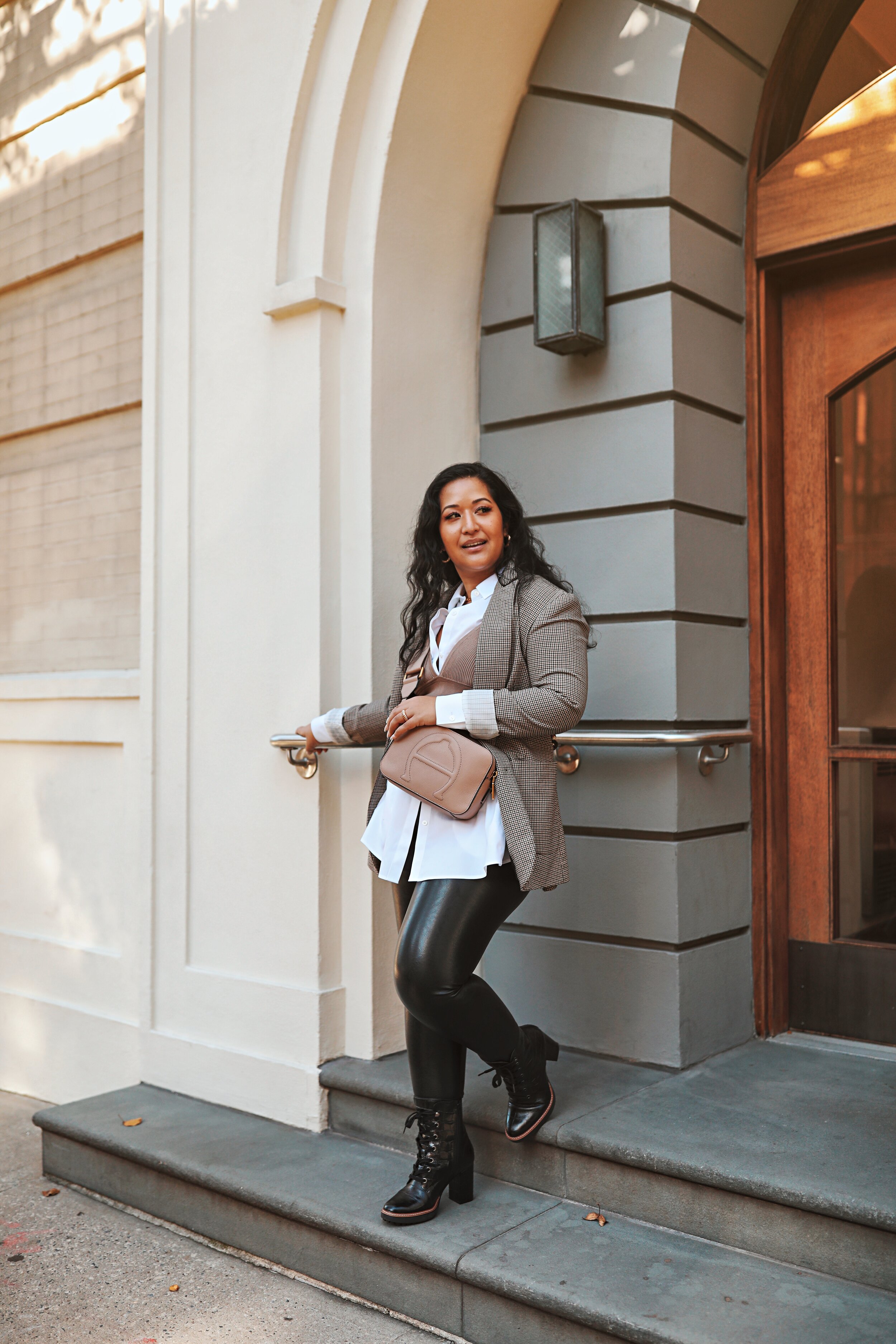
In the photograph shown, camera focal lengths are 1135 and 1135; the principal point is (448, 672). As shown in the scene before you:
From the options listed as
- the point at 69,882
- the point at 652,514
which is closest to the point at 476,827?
the point at 652,514

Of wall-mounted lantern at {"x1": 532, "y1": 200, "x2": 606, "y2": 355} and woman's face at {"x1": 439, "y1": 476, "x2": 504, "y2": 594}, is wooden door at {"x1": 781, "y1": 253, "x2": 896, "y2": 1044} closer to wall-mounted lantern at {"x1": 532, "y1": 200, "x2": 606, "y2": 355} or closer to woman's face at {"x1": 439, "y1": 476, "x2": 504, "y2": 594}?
wall-mounted lantern at {"x1": 532, "y1": 200, "x2": 606, "y2": 355}

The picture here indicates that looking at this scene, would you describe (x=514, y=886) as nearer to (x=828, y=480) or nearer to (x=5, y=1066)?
(x=828, y=480)

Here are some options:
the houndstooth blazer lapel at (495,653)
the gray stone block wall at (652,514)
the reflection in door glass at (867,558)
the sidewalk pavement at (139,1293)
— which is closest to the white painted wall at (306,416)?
the gray stone block wall at (652,514)

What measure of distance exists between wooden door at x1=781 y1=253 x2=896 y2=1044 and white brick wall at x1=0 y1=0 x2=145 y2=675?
2.58 meters

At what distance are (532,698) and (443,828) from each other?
1.30ft

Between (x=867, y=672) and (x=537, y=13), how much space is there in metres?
2.48

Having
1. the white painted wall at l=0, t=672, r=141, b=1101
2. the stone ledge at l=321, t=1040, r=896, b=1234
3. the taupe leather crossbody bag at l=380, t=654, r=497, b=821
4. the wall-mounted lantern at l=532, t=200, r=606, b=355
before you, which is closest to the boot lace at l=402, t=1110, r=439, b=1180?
the stone ledge at l=321, t=1040, r=896, b=1234

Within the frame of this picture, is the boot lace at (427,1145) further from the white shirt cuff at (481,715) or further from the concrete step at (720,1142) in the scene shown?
the white shirt cuff at (481,715)

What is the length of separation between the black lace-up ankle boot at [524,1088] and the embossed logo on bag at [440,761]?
74 cm

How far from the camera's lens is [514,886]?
115 inches

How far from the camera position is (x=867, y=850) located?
3.68 meters

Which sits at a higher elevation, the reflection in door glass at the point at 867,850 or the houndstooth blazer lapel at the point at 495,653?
the houndstooth blazer lapel at the point at 495,653

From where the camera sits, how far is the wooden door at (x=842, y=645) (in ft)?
12.0

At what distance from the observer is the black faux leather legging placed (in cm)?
279
